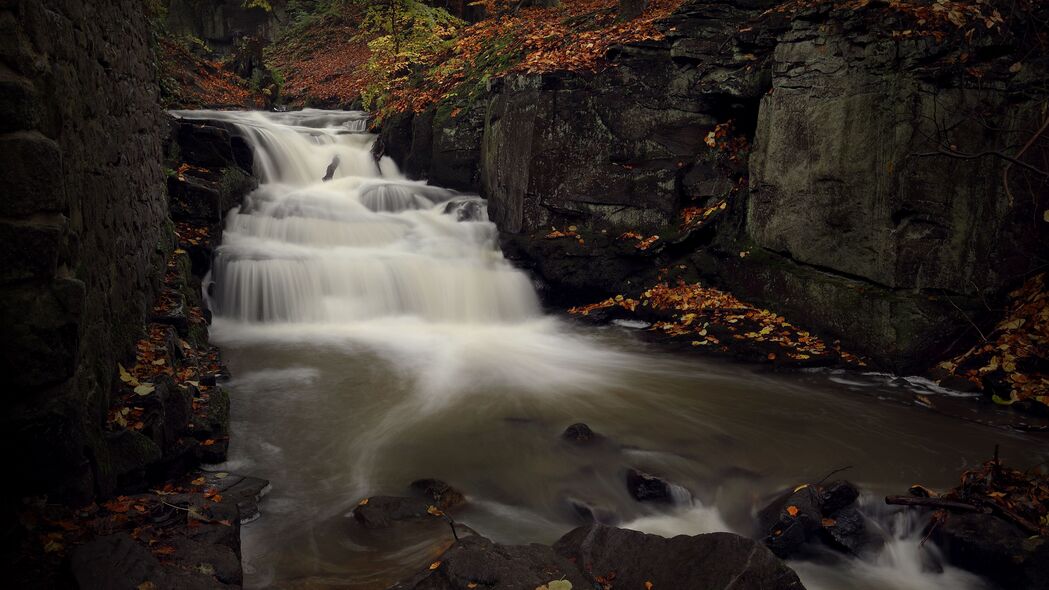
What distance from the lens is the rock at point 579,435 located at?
576 cm

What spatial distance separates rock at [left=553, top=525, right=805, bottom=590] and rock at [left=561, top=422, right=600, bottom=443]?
1820mm

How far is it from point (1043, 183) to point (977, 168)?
603 mm

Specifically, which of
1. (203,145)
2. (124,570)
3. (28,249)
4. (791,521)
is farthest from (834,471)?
(203,145)

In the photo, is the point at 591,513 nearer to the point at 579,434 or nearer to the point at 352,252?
the point at 579,434

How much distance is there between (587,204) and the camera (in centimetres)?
1001

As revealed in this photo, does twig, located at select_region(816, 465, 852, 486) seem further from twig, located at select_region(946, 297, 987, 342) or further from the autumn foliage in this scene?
twig, located at select_region(946, 297, 987, 342)

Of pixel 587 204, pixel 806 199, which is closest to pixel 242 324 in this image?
pixel 587 204

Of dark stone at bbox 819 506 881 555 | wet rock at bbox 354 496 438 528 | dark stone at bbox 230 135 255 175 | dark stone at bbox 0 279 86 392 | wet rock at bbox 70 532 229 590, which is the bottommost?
dark stone at bbox 819 506 881 555

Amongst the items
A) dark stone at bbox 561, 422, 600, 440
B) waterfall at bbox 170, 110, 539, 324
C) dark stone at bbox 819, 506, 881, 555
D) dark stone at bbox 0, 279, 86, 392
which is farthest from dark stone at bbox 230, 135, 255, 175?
dark stone at bbox 819, 506, 881, 555

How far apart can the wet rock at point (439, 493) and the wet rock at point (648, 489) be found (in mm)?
1364

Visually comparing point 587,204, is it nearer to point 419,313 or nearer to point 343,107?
point 419,313

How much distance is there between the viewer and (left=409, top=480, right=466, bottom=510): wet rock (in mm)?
4738

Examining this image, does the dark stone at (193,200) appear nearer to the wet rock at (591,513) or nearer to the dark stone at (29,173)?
the dark stone at (29,173)

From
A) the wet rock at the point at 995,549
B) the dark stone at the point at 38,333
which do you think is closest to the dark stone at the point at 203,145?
the dark stone at the point at 38,333
